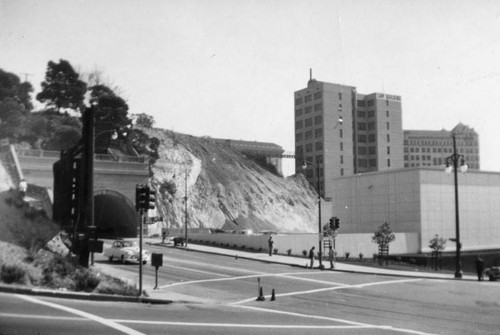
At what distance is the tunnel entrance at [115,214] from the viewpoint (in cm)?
6003

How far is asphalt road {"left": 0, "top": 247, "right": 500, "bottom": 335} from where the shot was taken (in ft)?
41.8

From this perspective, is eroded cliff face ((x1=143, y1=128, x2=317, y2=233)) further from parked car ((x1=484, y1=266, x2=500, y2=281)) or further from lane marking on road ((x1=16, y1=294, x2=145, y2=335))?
lane marking on road ((x1=16, y1=294, x2=145, y2=335))

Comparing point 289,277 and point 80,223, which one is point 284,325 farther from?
point 289,277

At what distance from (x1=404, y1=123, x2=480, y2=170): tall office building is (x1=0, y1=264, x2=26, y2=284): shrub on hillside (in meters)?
171

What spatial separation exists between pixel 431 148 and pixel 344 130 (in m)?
75.8

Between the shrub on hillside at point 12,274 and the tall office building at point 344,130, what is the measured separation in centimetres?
9477

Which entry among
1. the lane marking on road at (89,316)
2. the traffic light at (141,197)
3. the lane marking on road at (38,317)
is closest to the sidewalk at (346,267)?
the traffic light at (141,197)

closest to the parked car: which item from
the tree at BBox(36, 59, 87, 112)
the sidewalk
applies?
the sidewalk

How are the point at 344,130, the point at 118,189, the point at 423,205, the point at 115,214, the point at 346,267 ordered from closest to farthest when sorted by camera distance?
the point at 346,267 → the point at 423,205 → the point at 118,189 → the point at 115,214 → the point at 344,130

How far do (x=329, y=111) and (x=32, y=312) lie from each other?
10335 cm

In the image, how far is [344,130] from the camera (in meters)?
115

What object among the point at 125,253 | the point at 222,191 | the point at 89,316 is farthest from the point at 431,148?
the point at 89,316

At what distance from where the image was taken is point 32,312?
12.8 metres

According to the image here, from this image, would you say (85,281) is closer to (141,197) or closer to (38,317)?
(141,197)
